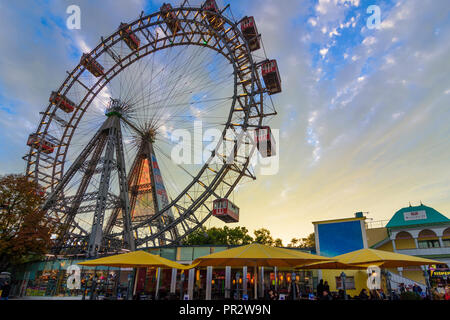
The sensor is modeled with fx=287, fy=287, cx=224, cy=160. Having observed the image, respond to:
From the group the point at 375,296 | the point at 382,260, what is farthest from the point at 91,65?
the point at 375,296

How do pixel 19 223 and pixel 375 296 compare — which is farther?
pixel 19 223

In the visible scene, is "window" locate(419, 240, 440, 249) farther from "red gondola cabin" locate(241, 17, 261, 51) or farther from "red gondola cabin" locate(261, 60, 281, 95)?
"red gondola cabin" locate(241, 17, 261, 51)

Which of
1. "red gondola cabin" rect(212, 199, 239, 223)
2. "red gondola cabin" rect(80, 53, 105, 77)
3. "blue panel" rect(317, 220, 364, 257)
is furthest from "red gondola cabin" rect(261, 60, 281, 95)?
"red gondola cabin" rect(80, 53, 105, 77)

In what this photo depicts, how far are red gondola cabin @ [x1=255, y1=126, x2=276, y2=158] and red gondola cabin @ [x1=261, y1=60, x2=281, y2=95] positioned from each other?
3.87 metres

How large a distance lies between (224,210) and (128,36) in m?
20.6

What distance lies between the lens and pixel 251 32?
26.4 m

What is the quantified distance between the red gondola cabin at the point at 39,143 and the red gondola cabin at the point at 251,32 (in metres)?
24.7

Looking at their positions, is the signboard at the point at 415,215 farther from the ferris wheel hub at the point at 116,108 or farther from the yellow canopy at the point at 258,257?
the ferris wheel hub at the point at 116,108

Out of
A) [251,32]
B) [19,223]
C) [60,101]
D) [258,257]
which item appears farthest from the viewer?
[60,101]

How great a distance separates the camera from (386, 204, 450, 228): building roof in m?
26.1

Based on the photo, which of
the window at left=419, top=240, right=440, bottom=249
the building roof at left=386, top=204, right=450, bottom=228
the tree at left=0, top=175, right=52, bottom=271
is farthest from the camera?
the window at left=419, top=240, right=440, bottom=249

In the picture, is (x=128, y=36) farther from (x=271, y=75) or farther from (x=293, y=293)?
(x=293, y=293)

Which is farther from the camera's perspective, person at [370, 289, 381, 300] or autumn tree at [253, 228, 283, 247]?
autumn tree at [253, 228, 283, 247]

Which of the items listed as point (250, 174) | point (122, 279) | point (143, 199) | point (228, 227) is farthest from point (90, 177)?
point (228, 227)
